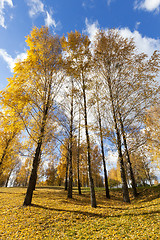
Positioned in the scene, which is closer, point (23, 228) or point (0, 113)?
point (23, 228)

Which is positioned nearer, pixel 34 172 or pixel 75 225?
pixel 75 225

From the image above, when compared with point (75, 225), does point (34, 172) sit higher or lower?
higher

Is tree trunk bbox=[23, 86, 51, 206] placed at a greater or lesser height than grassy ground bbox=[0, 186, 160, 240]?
greater

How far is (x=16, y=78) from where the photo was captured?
8.17 m

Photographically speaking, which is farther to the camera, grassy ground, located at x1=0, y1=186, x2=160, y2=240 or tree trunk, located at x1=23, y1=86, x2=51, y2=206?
tree trunk, located at x1=23, y1=86, x2=51, y2=206

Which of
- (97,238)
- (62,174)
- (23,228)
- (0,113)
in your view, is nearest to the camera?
(97,238)

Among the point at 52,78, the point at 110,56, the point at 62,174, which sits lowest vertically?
the point at 62,174

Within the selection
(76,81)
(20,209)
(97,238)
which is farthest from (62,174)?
(97,238)

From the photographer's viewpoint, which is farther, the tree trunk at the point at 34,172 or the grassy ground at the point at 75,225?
the tree trunk at the point at 34,172

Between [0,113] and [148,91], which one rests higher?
[148,91]

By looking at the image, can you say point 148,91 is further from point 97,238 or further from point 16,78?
point 16,78

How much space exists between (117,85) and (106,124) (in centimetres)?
323

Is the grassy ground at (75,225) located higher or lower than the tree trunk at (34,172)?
lower

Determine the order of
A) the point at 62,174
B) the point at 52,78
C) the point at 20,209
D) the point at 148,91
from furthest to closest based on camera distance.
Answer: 1. the point at 62,174
2. the point at 52,78
3. the point at 148,91
4. the point at 20,209
